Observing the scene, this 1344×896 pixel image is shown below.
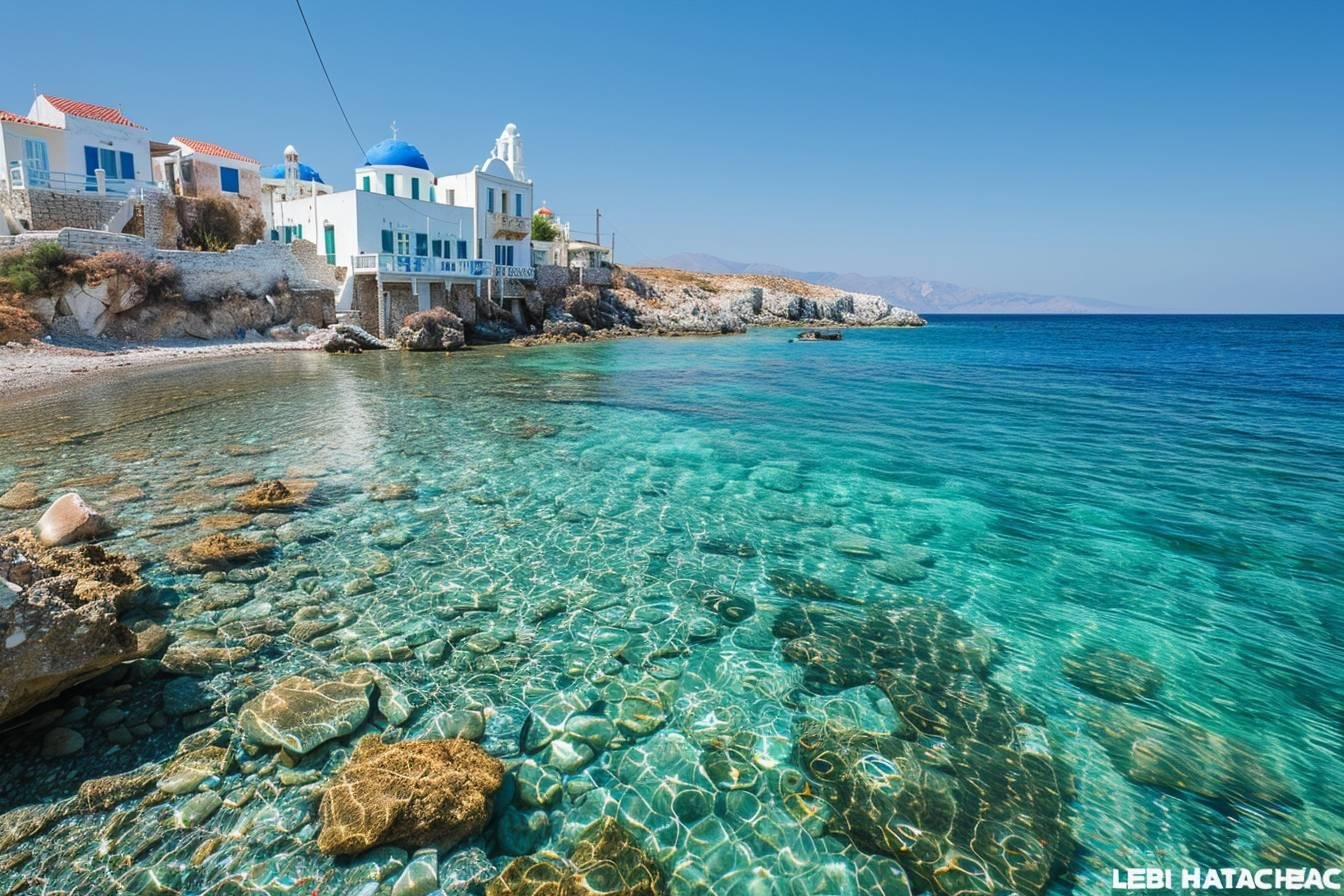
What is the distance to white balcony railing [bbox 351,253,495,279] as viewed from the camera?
35.1 m

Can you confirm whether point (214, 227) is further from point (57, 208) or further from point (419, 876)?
point (419, 876)

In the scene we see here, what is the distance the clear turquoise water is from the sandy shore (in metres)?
2.52

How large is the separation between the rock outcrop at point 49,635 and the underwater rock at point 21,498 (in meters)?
5.43

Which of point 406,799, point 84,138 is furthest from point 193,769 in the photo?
point 84,138

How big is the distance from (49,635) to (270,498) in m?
5.68

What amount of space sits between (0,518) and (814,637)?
11.5 m

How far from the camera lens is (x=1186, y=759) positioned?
5145 mm

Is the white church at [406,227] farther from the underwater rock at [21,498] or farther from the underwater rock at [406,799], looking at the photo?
the underwater rock at [406,799]

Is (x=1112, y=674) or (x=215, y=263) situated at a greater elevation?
(x=215, y=263)

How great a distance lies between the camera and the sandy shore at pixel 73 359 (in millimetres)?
20359

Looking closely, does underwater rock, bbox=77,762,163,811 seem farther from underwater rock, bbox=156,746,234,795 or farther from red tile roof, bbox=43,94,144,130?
red tile roof, bbox=43,94,144,130

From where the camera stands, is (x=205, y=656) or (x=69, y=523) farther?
(x=69, y=523)

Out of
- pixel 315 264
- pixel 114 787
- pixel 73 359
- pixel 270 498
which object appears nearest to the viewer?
pixel 114 787

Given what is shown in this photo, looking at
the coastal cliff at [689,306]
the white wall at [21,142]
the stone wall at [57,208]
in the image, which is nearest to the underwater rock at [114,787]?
the stone wall at [57,208]
